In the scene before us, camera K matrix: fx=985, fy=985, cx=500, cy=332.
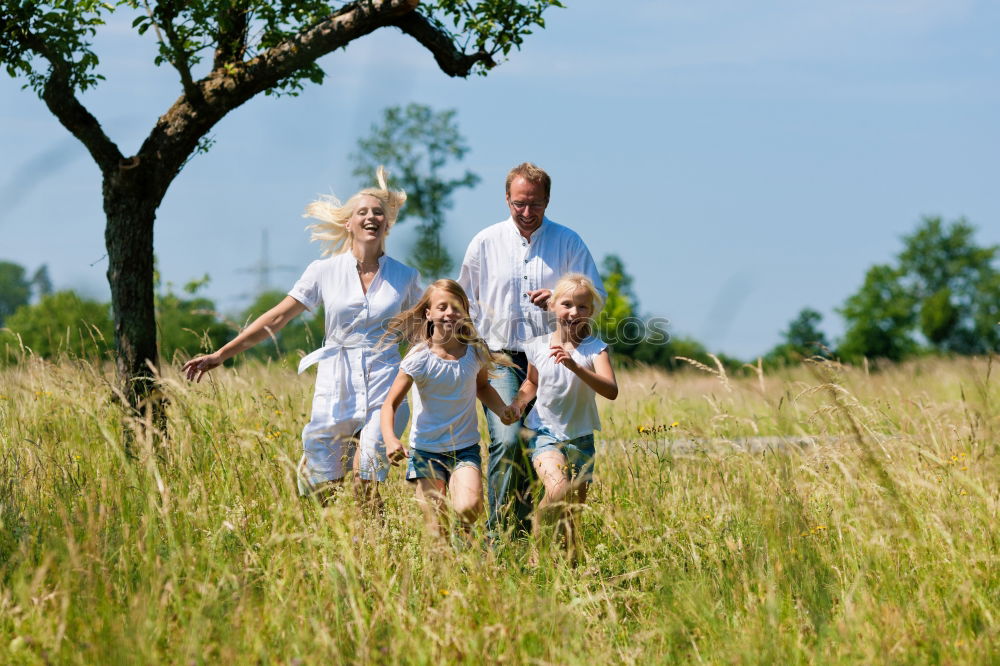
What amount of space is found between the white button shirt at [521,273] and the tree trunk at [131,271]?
2.85 meters

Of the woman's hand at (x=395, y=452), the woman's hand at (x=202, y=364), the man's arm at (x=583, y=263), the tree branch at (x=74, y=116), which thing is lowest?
the woman's hand at (x=395, y=452)

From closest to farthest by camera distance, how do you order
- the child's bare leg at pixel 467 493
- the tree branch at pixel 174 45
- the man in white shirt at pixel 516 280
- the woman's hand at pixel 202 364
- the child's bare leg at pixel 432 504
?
the child's bare leg at pixel 432 504
the child's bare leg at pixel 467 493
the man in white shirt at pixel 516 280
the woman's hand at pixel 202 364
the tree branch at pixel 174 45

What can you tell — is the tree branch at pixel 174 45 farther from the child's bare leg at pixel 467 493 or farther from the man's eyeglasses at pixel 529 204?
the child's bare leg at pixel 467 493

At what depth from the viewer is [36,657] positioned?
3.43 meters

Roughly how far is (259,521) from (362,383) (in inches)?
39.0

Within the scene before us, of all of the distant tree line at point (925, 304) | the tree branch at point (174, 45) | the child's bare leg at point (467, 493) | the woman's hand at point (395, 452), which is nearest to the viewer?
the woman's hand at point (395, 452)

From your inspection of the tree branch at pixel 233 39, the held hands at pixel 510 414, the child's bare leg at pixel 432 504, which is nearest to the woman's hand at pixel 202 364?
the child's bare leg at pixel 432 504

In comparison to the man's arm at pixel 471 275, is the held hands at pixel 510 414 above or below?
below

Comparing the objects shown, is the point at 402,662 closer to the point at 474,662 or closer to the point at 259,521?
the point at 474,662

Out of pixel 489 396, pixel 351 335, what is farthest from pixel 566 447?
pixel 351 335

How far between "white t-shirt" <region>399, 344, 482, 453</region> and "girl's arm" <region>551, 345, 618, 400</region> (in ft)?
1.63

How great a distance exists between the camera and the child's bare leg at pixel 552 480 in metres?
4.76

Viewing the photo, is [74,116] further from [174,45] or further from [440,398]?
[440,398]

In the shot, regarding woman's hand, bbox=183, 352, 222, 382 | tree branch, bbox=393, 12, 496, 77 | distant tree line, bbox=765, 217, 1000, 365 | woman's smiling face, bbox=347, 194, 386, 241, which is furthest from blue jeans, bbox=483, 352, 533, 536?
distant tree line, bbox=765, 217, 1000, 365
